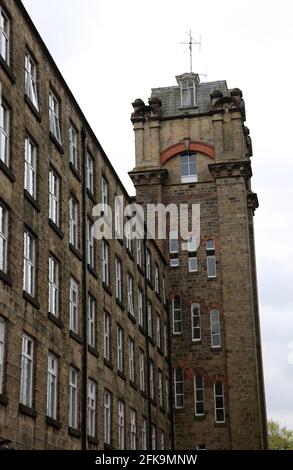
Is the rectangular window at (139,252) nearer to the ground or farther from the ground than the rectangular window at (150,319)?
farther from the ground

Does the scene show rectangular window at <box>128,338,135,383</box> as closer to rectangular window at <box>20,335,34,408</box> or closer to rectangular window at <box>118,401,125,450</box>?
rectangular window at <box>118,401,125,450</box>

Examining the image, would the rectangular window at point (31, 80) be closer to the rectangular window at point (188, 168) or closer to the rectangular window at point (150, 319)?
the rectangular window at point (150, 319)

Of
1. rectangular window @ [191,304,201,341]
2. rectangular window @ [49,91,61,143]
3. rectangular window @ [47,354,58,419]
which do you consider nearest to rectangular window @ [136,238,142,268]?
rectangular window @ [191,304,201,341]

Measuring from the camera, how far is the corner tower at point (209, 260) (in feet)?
163

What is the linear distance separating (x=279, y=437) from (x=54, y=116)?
72361mm

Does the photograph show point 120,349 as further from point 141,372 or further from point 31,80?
point 31,80

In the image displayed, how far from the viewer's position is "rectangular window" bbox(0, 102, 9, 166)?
83.2 ft

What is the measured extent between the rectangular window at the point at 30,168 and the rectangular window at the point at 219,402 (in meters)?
25.7

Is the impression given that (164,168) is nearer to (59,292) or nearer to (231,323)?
(231,323)

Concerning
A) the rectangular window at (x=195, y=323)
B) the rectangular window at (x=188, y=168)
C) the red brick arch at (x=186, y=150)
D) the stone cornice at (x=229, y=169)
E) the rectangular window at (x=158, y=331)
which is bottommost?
the rectangular window at (x=158, y=331)

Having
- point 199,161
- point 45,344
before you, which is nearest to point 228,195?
point 199,161

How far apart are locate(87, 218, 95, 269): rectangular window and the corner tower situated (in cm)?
1774

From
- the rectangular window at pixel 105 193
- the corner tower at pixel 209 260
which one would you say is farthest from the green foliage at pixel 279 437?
the rectangular window at pixel 105 193

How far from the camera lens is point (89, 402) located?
3212 cm
